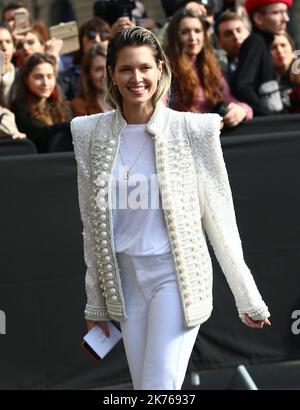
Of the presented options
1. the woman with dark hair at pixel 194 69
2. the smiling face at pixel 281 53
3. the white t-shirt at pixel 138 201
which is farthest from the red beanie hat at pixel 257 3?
the white t-shirt at pixel 138 201

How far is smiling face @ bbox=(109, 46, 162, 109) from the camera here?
406cm

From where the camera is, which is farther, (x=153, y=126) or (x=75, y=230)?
(x=75, y=230)

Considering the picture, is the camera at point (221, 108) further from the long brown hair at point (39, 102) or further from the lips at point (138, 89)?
the lips at point (138, 89)

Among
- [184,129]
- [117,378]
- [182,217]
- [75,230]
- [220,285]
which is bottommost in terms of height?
[117,378]

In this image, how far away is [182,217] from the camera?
404 centimetres

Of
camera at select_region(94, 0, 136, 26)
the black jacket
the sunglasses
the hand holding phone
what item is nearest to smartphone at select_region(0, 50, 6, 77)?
the sunglasses

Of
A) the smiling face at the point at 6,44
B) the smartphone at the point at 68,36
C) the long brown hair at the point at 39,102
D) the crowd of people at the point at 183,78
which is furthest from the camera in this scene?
the smartphone at the point at 68,36

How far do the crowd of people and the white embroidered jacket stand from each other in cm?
215

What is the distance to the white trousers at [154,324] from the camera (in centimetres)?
396
